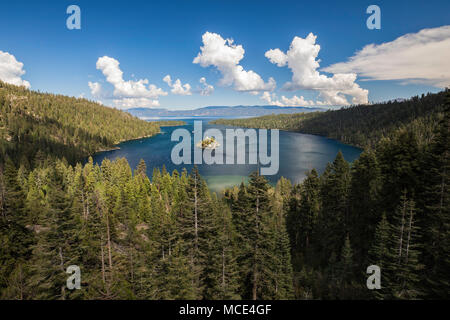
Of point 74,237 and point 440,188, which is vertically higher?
point 440,188

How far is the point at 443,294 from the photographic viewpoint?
61.3ft

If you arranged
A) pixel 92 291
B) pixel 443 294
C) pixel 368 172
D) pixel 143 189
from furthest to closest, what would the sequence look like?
pixel 143 189, pixel 368 172, pixel 92 291, pixel 443 294

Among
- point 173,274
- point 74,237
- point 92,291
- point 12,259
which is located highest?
point 74,237

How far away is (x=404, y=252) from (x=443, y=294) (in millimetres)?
3588

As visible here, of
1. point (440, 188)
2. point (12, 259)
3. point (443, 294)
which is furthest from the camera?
point (12, 259)

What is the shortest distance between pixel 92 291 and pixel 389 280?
2586 centimetres

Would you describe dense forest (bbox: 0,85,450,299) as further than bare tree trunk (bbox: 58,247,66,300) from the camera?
Yes

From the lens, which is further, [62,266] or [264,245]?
[264,245]

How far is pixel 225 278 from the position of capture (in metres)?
20.8

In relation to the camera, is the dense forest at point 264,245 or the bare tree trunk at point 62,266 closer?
the bare tree trunk at point 62,266

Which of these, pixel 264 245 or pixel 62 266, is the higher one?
pixel 264 245
